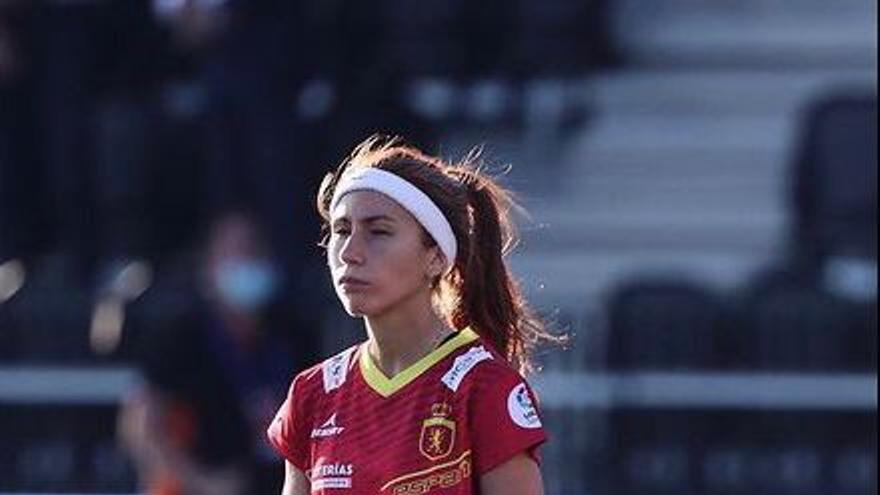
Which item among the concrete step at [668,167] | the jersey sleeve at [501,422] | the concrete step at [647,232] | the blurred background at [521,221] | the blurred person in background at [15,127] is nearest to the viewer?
the jersey sleeve at [501,422]

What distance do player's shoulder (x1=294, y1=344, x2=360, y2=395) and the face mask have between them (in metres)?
5.08

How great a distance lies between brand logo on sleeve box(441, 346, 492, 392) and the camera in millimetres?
4859

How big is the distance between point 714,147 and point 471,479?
8.22 metres

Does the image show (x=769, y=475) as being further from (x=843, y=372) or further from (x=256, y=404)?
(x=256, y=404)

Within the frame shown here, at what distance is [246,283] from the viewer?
1047 cm

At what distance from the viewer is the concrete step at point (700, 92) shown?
12.9 metres

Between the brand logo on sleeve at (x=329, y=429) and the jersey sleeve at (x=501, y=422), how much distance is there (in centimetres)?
24

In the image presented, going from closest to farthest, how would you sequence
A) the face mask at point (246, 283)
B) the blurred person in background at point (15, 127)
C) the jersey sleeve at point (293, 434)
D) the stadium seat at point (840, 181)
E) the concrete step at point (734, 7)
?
the jersey sleeve at point (293, 434), the face mask at point (246, 283), the stadium seat at point (840, 181), the blurred person in background at point (15, 127), the concrete step at point (734, 7)

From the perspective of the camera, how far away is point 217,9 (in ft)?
37.7

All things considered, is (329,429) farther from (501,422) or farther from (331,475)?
(501,422)

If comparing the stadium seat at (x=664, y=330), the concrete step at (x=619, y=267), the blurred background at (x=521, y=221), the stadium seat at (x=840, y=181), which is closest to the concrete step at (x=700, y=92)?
the blurred background at (x=521, y=221)

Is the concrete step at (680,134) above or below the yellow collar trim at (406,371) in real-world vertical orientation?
above

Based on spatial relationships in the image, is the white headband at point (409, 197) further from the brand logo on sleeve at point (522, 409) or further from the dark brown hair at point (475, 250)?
the brand logo on sleeve at point (522, 409)

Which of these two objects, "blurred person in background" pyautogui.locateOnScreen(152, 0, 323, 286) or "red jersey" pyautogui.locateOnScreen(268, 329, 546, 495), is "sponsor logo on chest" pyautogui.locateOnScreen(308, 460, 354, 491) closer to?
"red jersey" pyautogui.locateOnScreen(268, 329, 546, 495)
